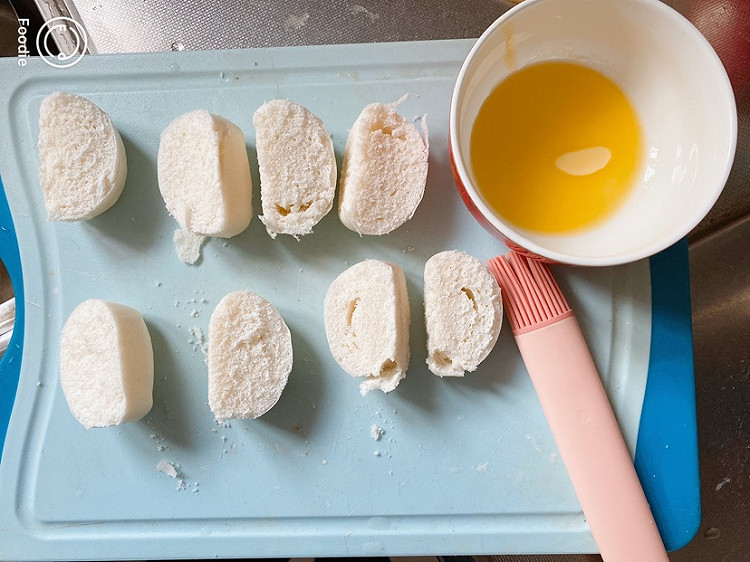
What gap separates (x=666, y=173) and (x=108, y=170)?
2.49 feet

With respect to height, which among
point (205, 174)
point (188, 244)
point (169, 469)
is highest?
point (205, 174)

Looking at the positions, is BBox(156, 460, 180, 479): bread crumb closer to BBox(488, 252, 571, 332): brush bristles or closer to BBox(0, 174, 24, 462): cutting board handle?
BBox(0, 174, 24, 462): cutting board handle

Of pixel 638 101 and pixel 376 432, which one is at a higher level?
pixel 638 101

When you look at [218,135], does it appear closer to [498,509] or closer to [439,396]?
[439,396]

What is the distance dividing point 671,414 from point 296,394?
541 millimetres

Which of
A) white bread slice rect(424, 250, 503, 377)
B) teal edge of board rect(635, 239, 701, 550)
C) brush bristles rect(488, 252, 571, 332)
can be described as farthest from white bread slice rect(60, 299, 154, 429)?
teal edge of board rect(635, 239, 701, 550)

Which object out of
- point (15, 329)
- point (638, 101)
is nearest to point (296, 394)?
point (15, 329)

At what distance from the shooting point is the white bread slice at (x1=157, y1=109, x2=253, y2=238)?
0.76m

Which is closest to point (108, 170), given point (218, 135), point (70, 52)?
point (218, 135)

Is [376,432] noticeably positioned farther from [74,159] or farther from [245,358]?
[74,159]

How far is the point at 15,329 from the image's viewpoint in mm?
855

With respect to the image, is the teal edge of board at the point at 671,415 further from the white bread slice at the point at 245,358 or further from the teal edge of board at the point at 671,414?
the white bread slice at the point at 245,358

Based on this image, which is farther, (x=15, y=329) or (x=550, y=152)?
(x=15, y=329)

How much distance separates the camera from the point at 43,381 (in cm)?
84
